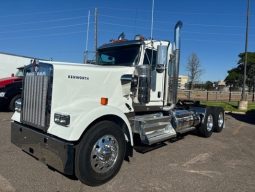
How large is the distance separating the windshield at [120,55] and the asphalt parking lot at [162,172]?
2.13 m

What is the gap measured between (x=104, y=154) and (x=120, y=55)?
2611 millimetres

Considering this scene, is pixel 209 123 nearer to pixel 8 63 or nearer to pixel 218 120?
pixel 218 120

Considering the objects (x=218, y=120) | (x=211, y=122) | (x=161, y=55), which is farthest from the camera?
(x=218, y=120)

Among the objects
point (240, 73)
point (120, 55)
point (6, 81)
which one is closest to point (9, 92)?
point (6, 81)

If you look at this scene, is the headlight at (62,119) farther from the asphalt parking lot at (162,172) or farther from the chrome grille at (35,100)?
the asphalt parking lot at (162,172)

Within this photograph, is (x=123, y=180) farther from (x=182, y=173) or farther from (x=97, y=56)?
(x=97, y=56)

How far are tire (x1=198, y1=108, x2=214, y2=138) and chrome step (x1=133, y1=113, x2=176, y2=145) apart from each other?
7.18 feet

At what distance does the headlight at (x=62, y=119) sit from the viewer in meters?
4.03

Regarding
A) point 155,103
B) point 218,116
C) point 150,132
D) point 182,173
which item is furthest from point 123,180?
point 218,116

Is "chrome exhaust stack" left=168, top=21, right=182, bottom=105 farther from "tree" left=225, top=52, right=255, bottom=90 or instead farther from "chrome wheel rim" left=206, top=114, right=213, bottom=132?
"tree" left=225, top=52, right=255, bottom=90

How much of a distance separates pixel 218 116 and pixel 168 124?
357 cm

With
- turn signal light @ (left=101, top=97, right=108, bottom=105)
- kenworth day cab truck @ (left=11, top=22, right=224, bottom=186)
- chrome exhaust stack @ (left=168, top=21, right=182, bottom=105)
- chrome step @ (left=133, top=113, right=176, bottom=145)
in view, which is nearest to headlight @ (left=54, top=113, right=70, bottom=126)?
kenworth day cab truck @ (left=11, top=22, right=224, bottom=186)

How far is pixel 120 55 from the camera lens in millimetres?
6191

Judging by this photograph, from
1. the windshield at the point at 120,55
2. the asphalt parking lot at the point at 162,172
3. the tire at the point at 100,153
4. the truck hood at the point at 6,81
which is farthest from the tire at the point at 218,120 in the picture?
the truck hood at the point at 6,81
